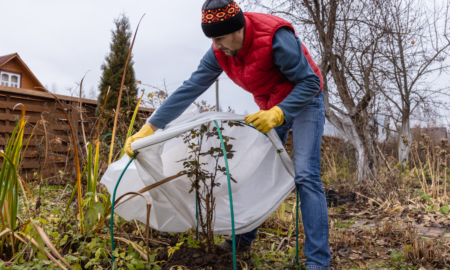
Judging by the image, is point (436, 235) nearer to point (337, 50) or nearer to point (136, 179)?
point (136, 179)

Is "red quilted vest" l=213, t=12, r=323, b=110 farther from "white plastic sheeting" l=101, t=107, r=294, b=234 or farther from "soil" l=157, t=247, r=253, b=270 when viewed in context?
"soil" l=157, t=247, r=253, b=270

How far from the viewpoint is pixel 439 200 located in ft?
9.78

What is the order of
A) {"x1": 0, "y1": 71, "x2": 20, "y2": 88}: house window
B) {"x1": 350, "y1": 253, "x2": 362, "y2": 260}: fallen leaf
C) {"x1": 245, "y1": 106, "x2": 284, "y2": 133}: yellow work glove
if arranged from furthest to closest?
{"x1": 0, "y1": 71, "x2": 20, "y2": 88}: house window
{"x1": 350, "y1": 253, "x2": 362, "y2": 260}: fallen leaf
{"x1": 245, "y1": 106, "x2": 284, "y2": 133}: yellow work glove

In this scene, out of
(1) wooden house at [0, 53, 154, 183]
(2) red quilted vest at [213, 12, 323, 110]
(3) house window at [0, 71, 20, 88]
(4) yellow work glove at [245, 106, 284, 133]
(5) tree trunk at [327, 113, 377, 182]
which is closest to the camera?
(4) yellow work glove at [245, 106, 284, 133]

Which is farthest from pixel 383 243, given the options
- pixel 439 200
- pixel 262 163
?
pixel 439 200

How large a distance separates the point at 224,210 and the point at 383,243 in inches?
45.5

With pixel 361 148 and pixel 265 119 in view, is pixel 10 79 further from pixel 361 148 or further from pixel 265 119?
pixel 265 119

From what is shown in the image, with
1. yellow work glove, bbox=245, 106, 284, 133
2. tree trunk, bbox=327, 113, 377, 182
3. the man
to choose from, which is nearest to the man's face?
the man

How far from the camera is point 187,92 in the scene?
1.72 metres

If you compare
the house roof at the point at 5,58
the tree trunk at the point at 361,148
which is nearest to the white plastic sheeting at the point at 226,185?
the tree trunk at the point at 361,148

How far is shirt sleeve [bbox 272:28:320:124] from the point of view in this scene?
4.55 feet

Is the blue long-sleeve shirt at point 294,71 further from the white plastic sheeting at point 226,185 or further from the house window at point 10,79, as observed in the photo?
the house window at point 10,79

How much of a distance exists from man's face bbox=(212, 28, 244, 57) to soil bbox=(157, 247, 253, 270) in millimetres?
1022

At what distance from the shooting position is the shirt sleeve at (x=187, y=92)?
1662mm
